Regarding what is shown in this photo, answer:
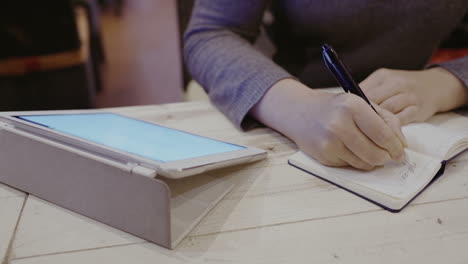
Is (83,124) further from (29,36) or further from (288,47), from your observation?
(29,36)

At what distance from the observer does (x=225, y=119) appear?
0.63 metres

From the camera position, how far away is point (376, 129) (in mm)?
438

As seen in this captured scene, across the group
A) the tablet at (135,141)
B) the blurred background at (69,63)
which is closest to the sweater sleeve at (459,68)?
the tablet at (135,141)

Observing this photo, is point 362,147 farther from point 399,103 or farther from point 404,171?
point 399,103

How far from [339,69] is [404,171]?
0.47ft

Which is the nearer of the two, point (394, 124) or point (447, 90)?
point (394, 124)

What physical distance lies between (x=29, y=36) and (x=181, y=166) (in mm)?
1499

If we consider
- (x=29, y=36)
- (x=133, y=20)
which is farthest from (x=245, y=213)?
(x=133, y=20)

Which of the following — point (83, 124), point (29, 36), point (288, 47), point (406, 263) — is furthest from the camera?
point (29, 36)

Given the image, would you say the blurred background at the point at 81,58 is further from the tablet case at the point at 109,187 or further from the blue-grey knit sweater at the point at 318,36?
the tablet case at the point at 109,187

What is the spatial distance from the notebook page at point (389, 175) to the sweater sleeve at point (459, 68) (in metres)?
0.24

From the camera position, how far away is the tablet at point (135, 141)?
1.18 feet

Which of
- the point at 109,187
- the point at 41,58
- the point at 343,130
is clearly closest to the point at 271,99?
the point at 343,130

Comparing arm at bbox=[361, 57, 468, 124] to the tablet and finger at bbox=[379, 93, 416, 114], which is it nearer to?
finger at bbox=[379, 93, 416, 114]
